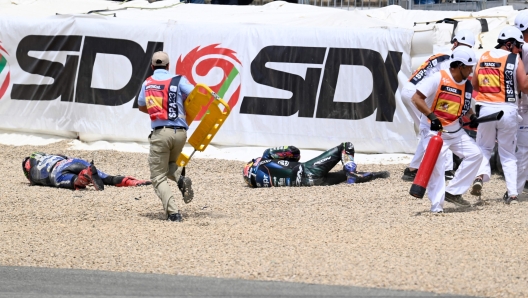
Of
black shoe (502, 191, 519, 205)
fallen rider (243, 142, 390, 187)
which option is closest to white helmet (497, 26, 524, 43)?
black shoe (502, 191, 519, 205)

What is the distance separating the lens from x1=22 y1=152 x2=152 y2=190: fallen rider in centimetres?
1148

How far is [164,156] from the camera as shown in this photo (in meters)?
9.18

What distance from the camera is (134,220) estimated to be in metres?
9.28

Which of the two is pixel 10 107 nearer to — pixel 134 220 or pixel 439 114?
pixel 134 220

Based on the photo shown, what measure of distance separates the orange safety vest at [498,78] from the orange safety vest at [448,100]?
2.88 feet

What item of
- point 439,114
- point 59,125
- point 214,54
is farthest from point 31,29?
point 439,114

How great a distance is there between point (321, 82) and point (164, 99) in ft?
17.7

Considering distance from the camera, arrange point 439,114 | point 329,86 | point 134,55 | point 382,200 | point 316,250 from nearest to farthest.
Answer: point 316,250 → point 439,114 → point 382,200 → point 329,86 → point 134,55

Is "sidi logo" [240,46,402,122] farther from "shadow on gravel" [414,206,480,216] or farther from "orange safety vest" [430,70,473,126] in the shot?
"orange safety vest" [430,70,473,126]

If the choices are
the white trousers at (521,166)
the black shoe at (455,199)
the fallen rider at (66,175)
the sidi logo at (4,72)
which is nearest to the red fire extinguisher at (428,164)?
the black shoe at (455,199)

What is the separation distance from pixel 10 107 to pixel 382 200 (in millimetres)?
8051

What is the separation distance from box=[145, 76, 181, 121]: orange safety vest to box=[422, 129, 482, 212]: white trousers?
8.39 feet

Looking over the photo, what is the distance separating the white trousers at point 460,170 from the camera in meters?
9.11

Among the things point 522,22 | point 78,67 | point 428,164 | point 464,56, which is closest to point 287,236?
point 428,164
